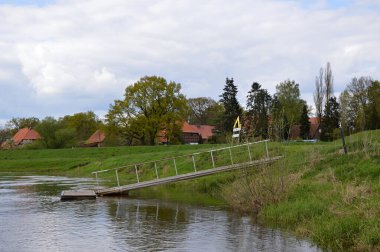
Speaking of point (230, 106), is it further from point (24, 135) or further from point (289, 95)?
point (24, 135)

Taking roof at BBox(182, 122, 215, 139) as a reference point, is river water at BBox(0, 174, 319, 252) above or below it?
below

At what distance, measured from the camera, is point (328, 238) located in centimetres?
1320

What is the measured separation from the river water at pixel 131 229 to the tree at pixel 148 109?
178ft

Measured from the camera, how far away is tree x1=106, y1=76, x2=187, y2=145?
78.3m

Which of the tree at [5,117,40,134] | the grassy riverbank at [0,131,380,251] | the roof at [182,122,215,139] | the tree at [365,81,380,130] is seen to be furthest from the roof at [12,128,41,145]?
the grassy riverbank at [0,131,380,251]

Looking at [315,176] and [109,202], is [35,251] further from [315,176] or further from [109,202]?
[315,176]

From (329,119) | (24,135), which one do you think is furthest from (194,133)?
(329,119)

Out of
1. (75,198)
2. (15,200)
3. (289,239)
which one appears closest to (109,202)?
(75,198)

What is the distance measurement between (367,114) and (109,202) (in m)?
55.3

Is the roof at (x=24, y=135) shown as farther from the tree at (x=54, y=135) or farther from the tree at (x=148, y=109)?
the tree at (x=148, y=109)

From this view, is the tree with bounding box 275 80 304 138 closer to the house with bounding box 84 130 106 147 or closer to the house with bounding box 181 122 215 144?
the house with bounding box 181 122 215 144

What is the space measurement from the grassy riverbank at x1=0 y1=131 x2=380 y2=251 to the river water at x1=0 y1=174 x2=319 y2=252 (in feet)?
2.58

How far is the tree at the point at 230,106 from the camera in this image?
73.9 meters

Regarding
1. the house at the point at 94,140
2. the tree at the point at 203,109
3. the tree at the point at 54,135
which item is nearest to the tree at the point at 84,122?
the house at the point at 94,140
